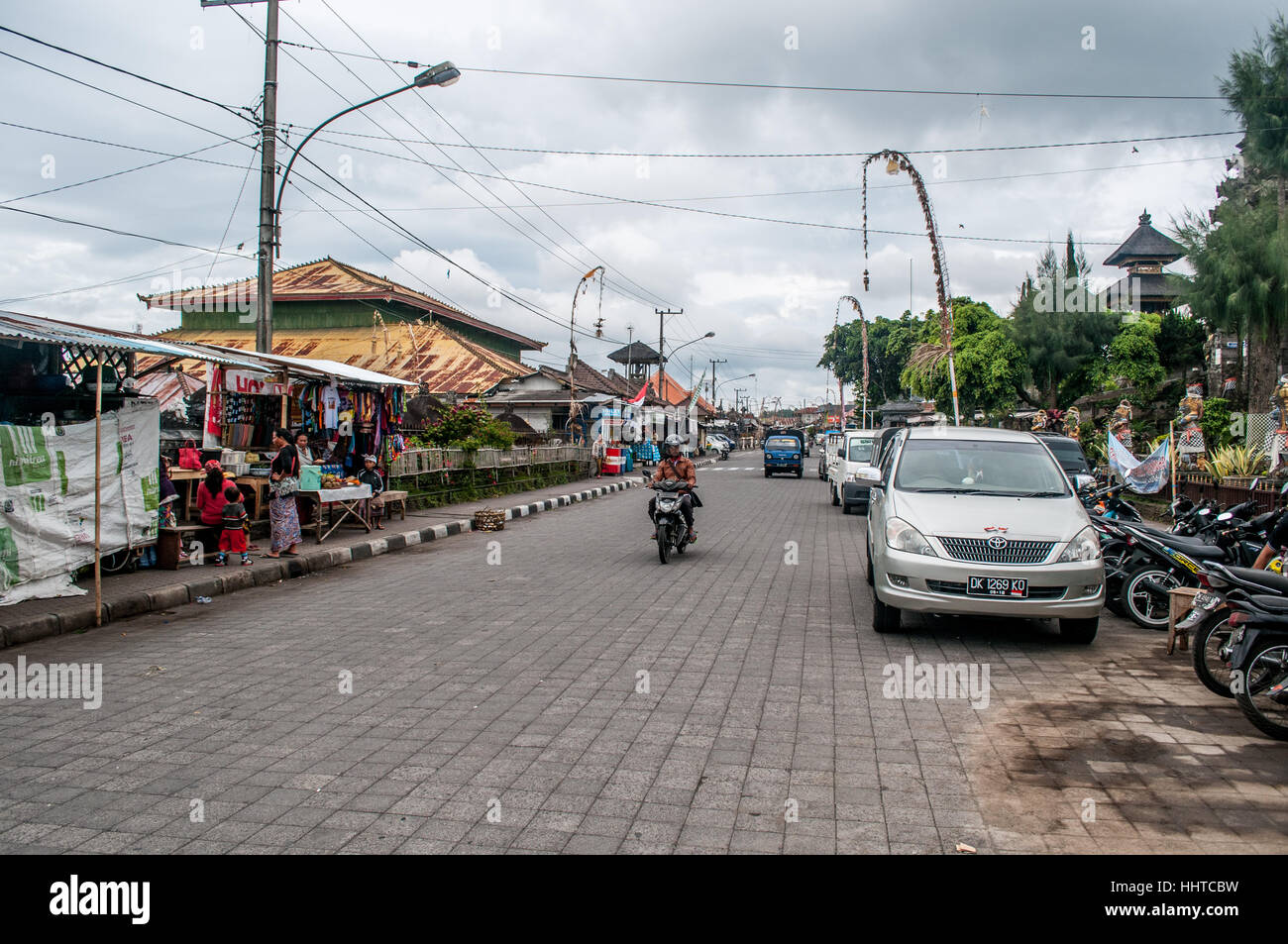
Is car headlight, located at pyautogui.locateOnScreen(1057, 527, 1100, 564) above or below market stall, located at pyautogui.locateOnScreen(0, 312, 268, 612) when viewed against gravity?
below

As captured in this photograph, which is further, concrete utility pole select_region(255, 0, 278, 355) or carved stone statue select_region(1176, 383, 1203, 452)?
carved stone statue select_region(1176, 383, 1203, 452)

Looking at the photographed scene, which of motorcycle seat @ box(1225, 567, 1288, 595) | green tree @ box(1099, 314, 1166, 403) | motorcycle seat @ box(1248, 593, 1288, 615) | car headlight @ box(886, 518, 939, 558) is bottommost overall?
motorcycle seat @ box(1248, 593, 1288, 615)

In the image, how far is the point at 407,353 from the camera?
115 ft

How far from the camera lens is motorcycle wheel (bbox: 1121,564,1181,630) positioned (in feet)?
27.0

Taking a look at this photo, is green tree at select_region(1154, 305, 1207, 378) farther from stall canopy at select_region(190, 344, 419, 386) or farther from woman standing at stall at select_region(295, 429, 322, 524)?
woman standing at stall at select_region(295, 429, 322, 524)

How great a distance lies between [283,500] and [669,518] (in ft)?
17.2

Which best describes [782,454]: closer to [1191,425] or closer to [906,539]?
[1191,425]

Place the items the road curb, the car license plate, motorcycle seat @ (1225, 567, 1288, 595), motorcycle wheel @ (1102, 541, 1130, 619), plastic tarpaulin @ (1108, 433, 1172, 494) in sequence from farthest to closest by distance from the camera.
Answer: plastic tarpaulin @ (1108, 433, 1172, 494) → motorcycle wheel @ (1102, 541, 1130, 619) → the road curb → the car license plate → motorcycle seat @ (1225, 567, 1288, 595)

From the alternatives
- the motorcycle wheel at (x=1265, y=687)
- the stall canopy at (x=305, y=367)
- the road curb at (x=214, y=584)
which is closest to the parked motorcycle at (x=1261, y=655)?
the motorcycle wheel at (x=1265, y=687)

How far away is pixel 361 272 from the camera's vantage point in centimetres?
3825

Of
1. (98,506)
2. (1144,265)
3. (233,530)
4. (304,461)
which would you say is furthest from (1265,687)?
(1144,265)

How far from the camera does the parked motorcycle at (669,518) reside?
12109 millimetres

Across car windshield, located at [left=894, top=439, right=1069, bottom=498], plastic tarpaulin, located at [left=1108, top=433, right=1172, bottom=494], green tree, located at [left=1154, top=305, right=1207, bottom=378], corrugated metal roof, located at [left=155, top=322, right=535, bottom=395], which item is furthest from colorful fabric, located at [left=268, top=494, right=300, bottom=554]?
green tree, located at [left=1154, top=305, right=1207, bottom=378]

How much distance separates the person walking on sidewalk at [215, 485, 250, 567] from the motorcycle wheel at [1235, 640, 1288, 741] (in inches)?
411
